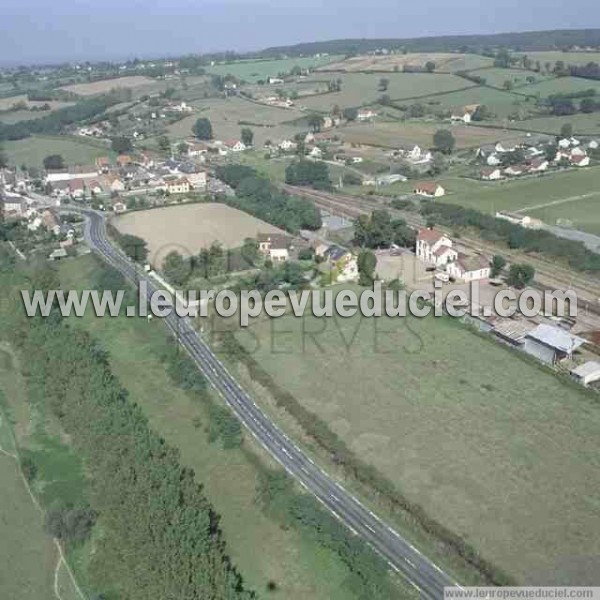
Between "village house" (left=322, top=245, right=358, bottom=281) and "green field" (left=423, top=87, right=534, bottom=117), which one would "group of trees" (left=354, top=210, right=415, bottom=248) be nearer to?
"village house" (left=322, top=245, right=358, bottom=281)

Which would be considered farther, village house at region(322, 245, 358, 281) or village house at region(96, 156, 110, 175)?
village house at region(96, 156, 110, 175)

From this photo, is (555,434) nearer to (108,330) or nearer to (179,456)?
(179,456)

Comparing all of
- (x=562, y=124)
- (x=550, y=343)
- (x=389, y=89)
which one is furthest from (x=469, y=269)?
(x=389, y=89)

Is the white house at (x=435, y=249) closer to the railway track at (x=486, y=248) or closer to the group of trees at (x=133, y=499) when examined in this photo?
the railway track at (x=486, y=248)

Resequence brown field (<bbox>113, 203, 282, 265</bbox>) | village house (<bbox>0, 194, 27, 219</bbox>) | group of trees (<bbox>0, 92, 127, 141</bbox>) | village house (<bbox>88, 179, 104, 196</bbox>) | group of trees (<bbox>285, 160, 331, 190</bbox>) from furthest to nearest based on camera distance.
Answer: group of trees (<bbox>0, 92, 127, 141</bbox>) < group of trees (<bbox>285, 160, 331, 190</bbox>) < village house (<bbox>88, 179, 104, 196</bbox>) < village house (<bbox>0, 194, 27, 219</bbox>) < brown field (<bbox>113, 203, 282, 265</bbox>)

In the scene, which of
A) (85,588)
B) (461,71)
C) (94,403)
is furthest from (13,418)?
(461,71)

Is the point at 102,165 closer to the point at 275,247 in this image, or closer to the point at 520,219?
the point at 275,247

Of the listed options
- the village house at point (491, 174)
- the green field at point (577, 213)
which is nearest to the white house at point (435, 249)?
the green field at point (577, 213)

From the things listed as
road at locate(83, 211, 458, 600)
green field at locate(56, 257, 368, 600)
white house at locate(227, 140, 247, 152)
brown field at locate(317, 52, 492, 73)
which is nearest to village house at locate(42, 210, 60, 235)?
green field at locate(56, 257, 368, 600)
